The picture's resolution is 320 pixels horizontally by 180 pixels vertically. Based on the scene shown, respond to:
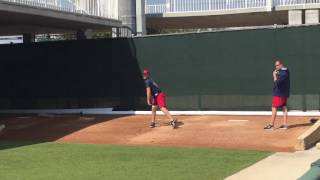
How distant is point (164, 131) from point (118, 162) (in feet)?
14.7

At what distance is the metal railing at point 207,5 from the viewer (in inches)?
1014

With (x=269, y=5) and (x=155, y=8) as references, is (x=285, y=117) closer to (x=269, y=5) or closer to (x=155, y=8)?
(x=269, y=5)

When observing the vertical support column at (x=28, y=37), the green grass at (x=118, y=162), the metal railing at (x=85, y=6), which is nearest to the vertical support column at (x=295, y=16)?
the metal railing at (x=85, y=6)

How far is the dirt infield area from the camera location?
13.1 m

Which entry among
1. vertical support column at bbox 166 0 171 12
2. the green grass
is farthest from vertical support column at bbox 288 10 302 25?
the green grass

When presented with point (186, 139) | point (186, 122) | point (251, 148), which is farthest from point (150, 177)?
point (186, 122)

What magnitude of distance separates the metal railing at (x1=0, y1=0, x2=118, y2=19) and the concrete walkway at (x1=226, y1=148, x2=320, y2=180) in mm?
10134

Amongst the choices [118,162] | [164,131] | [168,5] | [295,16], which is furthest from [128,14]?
[118,162]

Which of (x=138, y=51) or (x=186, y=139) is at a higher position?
(x=138, y=51)

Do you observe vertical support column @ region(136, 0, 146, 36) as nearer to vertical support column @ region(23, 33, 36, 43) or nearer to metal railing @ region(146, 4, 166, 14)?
metal railing @ region(146, 4, 166, 14)

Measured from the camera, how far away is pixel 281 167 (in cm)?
971

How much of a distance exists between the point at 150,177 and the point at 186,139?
190 inches

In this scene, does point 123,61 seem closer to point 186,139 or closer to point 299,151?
point 186,139

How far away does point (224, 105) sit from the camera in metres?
18.3
